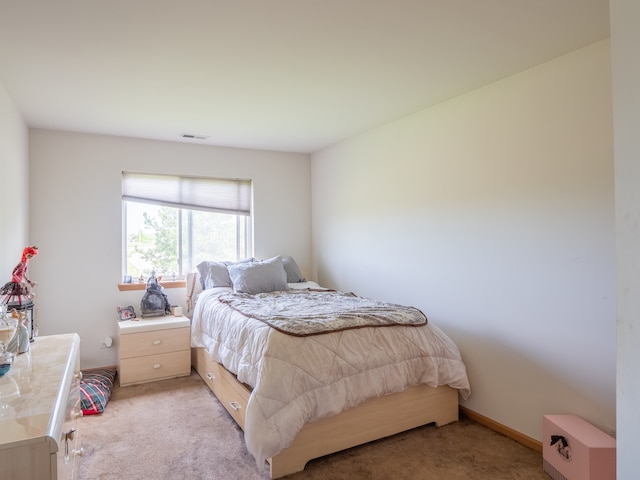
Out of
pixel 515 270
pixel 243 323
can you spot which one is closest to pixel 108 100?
pixel 243 323

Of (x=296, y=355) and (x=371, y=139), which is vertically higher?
(x=371, y=139)

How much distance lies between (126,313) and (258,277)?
1.29 m

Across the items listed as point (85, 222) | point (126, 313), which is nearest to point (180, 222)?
point (85, 222)

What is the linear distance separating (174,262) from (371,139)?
2401 millimetres

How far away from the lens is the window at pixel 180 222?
13.4 ft

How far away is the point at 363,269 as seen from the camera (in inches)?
156

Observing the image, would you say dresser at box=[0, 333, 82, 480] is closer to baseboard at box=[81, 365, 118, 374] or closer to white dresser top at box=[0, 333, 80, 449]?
white dresser top at box=[0, 333, 80, 449]

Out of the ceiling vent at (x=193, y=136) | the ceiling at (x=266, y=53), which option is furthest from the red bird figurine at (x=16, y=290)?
the ceiling vent at (x=193, y=136)

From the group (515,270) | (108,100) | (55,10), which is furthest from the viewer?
(108,100)

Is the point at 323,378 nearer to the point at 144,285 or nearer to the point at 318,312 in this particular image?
the point at 318,312

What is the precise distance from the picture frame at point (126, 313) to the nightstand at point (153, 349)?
88 mm

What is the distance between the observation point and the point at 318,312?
274cm

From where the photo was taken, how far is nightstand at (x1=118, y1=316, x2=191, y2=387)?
3486 mm

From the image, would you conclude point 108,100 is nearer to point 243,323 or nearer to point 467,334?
point 243,323
